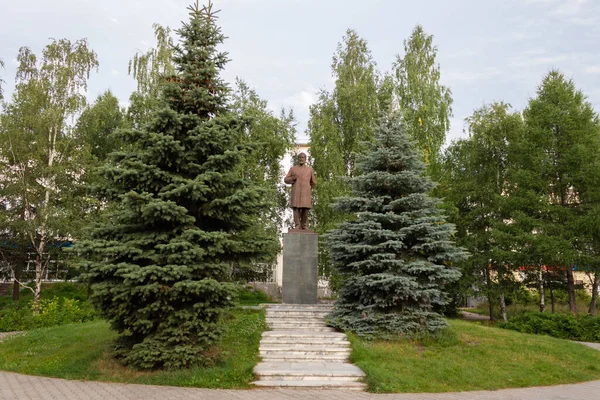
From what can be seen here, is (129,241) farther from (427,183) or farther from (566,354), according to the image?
(566,354)

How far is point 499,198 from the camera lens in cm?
1748

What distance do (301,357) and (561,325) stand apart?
10489mm

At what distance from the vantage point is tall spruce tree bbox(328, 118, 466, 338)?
9.77 m

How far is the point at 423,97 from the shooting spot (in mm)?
20797

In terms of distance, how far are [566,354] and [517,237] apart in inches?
282

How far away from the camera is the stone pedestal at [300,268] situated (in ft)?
40.8

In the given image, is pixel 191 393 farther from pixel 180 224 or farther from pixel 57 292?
pixel 57 292

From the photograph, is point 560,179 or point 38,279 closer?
point 560,179

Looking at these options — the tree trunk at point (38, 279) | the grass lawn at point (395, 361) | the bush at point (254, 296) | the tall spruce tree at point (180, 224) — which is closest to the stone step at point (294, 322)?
the grass lawn at point (395, 361)

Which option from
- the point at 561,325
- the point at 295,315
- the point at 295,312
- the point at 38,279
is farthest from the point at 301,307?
the point at 38,279

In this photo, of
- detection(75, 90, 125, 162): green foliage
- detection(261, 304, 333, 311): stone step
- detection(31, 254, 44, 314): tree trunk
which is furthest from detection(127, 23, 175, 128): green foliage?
detection(261, 304, 333, 311): stone step

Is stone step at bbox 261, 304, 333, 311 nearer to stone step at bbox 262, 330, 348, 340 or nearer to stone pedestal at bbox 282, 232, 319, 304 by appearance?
stone pedestal at bbox 282, 232, 319, 304

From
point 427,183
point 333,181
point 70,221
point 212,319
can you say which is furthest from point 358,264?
point 70,221

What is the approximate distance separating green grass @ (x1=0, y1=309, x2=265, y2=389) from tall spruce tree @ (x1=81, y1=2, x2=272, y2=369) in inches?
11.0
